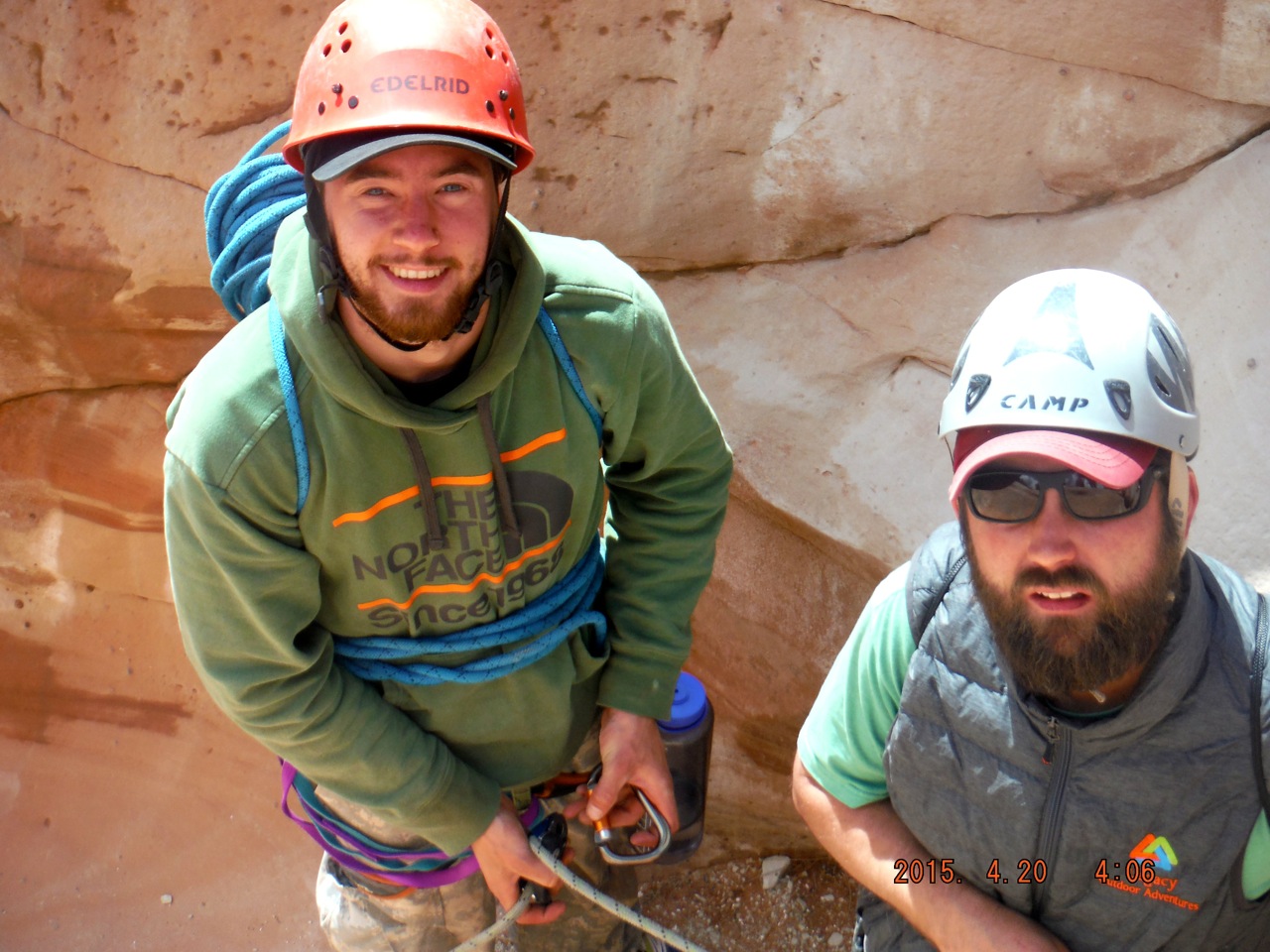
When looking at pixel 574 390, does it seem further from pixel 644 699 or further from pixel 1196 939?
pixel 1196 939

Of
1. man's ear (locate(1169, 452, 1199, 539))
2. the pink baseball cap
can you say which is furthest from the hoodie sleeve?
man's ear (locate(1169, 452, 1199, 539))

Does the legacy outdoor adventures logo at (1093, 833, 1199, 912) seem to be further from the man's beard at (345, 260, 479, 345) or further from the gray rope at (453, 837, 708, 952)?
the man's beard at (345, 260, 479, 345)

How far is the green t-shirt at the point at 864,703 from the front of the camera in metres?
1.90

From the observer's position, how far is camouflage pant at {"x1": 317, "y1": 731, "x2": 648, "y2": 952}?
2416mm

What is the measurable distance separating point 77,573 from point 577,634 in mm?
Result: 2512

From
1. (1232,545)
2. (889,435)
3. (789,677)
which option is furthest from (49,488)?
(1232,545)

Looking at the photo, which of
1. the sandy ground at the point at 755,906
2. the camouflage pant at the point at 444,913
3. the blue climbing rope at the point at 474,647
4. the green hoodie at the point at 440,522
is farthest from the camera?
the sandy ground at the point at 755,906

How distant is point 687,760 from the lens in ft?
8.09

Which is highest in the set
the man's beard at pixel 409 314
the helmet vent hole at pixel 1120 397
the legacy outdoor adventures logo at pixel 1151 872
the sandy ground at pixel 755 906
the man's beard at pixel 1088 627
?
the helmet vent hole at pixel 1120 397

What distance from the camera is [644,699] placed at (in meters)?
2.26

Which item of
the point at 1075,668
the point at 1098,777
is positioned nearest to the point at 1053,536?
the point at 1075,668

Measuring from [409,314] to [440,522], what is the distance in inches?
13.6

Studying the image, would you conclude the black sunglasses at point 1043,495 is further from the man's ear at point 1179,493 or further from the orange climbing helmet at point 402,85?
the orange climbing helmet at point 402,85

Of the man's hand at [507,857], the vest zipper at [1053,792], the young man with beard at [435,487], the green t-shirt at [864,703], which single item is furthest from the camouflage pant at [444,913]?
the vest zipper at [1053,792]
